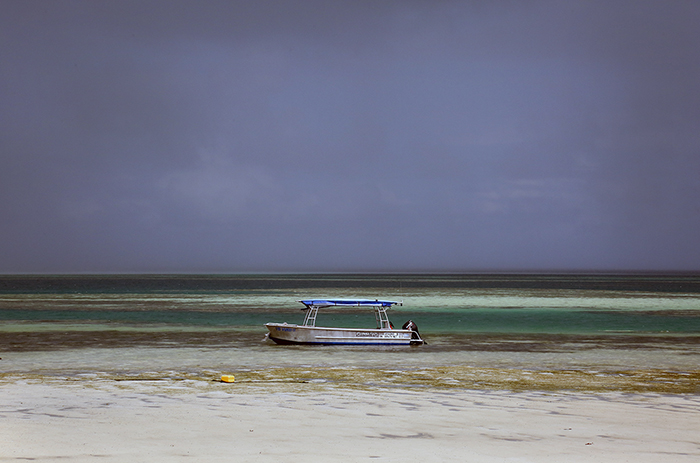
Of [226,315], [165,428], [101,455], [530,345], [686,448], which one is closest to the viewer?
[101,455]

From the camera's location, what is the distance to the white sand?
1079cm

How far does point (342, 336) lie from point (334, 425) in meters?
17.5

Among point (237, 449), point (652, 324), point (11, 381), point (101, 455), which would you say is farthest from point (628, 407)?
point (652, 324)

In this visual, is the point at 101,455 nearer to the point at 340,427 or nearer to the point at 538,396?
the point at 340,427

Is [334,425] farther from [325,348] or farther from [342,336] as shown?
[342,336]

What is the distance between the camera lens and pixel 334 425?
12984 mm

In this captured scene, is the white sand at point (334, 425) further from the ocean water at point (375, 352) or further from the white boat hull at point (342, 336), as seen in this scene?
the white boat hull at point (342, 336)

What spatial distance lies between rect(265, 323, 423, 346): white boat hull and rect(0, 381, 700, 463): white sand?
40.6 feet

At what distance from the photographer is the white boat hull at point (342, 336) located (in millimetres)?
30312

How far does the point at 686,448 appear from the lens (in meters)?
11.3

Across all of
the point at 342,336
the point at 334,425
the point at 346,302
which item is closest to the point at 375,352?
the point at 342,336

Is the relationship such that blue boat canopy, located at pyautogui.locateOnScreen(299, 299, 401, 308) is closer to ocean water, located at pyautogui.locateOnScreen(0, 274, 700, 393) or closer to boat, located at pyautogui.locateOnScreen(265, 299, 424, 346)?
boat, located at pyautogui.locateOnScreen(265, 299, 424, 346)

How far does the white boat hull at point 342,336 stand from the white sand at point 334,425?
12.4 meters

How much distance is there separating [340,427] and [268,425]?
4.52ft
